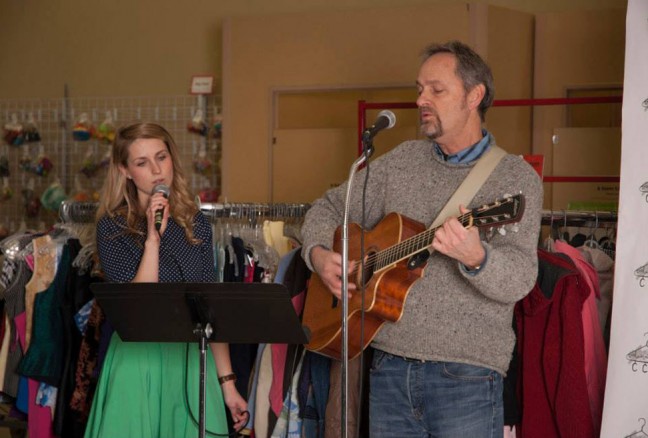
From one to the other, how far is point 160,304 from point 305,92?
9.60ft


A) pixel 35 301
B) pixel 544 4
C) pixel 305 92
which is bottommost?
pixel 35 301

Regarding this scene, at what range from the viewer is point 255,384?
3.28 meters

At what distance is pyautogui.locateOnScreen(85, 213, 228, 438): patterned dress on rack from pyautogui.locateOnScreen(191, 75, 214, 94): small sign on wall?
3.00 metres

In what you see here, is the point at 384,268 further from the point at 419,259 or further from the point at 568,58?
the point at 568,58

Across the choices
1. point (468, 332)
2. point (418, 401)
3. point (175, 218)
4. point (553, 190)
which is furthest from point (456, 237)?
point (553, 190)

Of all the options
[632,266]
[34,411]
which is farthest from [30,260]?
[632,266]

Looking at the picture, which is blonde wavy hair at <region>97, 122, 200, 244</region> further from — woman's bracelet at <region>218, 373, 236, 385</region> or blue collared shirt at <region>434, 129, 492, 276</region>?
blue collared shirt at <region>434, 129, 492, 276</region>

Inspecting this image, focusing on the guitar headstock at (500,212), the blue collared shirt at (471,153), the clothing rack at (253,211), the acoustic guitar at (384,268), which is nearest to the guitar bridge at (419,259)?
the acoustic guitar at (384,268)

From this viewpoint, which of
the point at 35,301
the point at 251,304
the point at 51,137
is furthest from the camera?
the point at 51,137

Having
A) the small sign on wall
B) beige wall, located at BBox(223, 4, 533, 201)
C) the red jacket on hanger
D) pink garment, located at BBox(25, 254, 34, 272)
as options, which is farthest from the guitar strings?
the small sign on wall

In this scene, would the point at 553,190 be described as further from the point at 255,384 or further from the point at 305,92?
the point at 255,384

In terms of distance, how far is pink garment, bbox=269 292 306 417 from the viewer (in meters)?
3.22

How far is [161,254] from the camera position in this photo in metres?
2.95

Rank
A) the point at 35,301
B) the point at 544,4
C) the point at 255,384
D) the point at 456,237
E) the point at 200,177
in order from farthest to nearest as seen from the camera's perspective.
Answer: the point at 200,177, the point at 544,4, the point at 35,301, the point at 255,384, the point at 456,237
